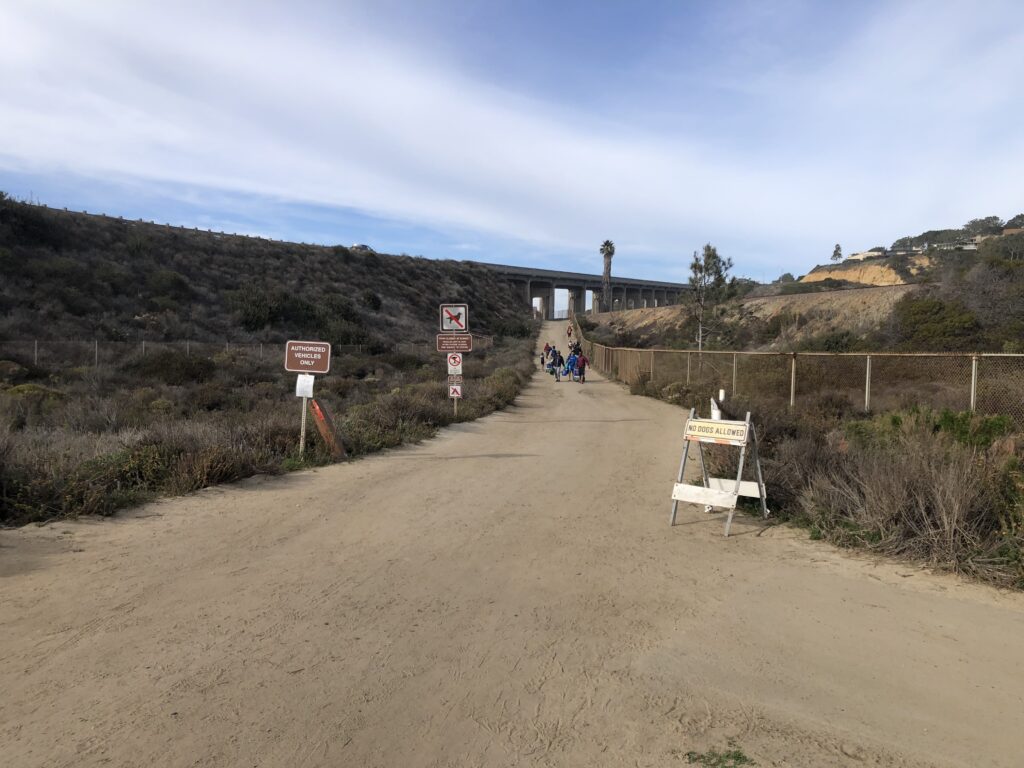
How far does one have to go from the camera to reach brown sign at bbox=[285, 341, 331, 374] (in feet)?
36.3

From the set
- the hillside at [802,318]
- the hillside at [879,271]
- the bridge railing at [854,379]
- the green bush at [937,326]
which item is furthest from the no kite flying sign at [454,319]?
the hillside at [879,271]

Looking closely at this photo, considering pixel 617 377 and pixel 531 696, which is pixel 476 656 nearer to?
pixel 531 696

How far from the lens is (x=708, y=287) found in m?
32.9

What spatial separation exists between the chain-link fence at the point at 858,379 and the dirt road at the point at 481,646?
9.50 metres

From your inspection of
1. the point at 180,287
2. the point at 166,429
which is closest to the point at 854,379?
the point at 166,429

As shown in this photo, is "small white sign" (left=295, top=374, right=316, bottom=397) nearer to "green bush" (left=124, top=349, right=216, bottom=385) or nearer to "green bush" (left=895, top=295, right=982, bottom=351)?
"green bush" (left=124, top=349, right=216, bottom=385)

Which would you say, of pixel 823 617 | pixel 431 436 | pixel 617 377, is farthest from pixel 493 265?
pixel 823 617

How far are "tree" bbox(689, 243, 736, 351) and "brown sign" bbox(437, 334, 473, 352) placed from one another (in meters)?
18.2

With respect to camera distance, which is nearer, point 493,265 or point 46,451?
point 46,451

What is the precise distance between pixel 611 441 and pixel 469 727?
1025 centimetres

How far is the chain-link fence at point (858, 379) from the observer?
45.9ft

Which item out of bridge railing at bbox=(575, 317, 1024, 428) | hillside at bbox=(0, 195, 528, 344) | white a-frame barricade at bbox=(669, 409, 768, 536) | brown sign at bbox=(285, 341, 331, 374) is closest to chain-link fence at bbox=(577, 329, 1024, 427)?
bridge railing at bbox=(575, 317, 1024, 428)

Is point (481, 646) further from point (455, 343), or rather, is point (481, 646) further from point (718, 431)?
point (455, 343)

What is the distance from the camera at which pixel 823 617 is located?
4832 millimetres
